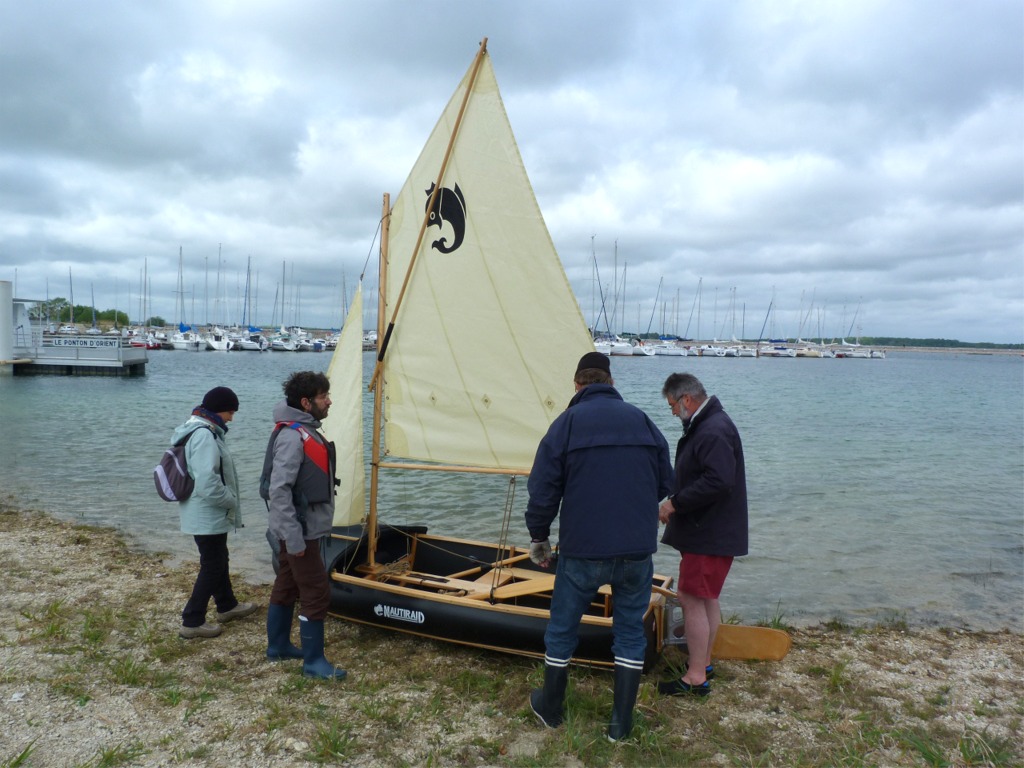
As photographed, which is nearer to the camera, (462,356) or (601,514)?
(601,514)

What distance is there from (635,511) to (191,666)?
3440 mm

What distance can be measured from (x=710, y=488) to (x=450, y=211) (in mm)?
3096

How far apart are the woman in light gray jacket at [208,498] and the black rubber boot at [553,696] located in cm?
271

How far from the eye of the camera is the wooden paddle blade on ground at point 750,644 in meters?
5.44

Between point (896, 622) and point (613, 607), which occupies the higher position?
point (613, 607)

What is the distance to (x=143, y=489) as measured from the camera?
13.1 metres

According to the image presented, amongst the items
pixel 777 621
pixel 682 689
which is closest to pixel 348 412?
pixel 682 689

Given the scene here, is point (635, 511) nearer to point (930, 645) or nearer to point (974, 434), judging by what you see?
point (930, 645)

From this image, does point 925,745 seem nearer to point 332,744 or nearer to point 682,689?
point 682,689

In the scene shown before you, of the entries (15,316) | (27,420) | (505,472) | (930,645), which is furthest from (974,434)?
(15,316)

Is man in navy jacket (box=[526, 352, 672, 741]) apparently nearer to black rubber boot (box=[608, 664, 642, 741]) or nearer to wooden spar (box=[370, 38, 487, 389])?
black rubber boot (box=[608, 664, 642, 741])

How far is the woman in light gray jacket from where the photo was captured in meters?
5.27

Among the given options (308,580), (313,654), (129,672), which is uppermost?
(308,580)

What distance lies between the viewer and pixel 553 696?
418 centimetres
